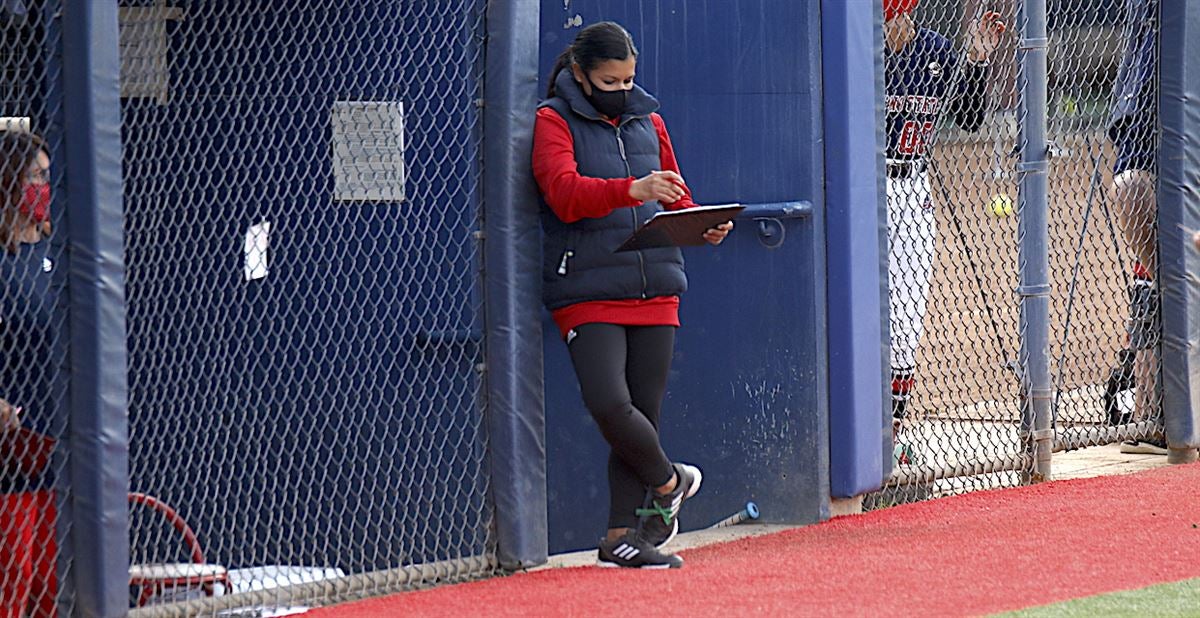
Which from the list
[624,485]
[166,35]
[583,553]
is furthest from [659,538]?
[166,35]

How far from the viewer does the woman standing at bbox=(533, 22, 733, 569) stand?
5797mm

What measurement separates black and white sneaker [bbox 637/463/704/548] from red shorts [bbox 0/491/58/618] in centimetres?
193

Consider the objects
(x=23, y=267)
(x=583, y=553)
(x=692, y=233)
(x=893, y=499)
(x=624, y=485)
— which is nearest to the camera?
(x=23, y=267)

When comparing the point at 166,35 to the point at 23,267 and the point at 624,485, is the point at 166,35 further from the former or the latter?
the point at 624,485

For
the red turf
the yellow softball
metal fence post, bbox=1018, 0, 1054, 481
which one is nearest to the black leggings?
the red turf

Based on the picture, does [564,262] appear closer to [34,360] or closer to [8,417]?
[34,360]

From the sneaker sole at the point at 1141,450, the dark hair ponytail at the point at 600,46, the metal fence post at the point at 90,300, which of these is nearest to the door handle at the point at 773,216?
the dark hair ponytail at the point at 600,46

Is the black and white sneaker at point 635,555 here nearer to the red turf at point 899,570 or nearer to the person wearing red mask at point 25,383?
the red turf at point 899,570

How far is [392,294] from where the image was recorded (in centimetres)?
680

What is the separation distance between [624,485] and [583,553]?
81cm

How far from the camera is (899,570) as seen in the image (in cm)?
565

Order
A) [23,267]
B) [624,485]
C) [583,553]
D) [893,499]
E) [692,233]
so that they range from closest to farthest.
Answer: [23,267] → [692,233] → [624,485] → [583,553] → [893,499]

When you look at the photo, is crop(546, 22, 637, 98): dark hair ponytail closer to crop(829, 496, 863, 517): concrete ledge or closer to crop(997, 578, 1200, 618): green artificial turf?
crop(829, 496, 863, 517): concrete ledge

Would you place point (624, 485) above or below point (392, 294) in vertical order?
below
